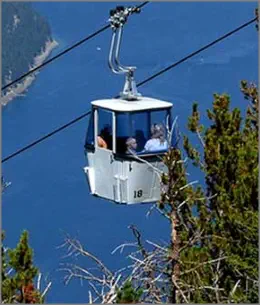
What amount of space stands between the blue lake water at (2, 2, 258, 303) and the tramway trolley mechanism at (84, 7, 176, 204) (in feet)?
50.3

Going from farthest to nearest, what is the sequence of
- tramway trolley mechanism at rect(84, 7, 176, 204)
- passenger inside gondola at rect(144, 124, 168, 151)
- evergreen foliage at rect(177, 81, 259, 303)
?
evergreen foliage at rect(177, 81, 259, 303), passenger inside gondola at rect(144, 124, 168, 151), tramway trolley mechanism at rect(84, 7, 176, 204)

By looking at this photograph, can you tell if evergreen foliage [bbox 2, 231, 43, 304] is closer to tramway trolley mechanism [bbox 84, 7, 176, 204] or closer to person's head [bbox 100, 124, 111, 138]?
tramway trolley mechanism [bbox 84, 7, 176, 204]

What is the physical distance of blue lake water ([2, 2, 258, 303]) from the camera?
1033 inches

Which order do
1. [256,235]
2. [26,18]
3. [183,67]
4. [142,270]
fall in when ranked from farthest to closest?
1. [26,18]
2. [183,67]
3. [256,235]
4. [142,270]

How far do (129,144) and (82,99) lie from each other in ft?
82.8

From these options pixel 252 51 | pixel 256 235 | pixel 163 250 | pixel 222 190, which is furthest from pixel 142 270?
pixel 252 51

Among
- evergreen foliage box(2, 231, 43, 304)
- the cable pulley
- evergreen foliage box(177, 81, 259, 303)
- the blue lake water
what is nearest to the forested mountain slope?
the blue lake water

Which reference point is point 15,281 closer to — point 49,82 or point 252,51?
point 252,51

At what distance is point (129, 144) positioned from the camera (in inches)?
315

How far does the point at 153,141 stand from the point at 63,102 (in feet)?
85.6

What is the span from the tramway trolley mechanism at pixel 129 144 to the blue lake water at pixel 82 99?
15330 mm

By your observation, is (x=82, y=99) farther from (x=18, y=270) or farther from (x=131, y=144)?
(x=131, y=144)

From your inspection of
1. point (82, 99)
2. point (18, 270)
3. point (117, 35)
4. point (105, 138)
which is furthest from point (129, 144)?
point (82, 99)

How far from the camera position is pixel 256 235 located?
12.5m
